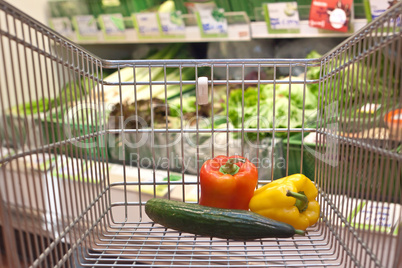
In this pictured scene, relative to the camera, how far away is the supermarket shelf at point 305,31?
5.42 ft

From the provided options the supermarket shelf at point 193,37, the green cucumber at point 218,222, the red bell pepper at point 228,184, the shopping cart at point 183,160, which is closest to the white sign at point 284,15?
the supermarket shelf at point 193,37

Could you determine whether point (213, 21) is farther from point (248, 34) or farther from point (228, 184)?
point (228, 184)

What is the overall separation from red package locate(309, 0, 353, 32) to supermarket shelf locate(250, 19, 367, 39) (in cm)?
3

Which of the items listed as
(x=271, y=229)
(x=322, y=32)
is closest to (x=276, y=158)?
(x=322, y=32)

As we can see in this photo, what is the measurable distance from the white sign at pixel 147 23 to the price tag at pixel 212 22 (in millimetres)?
285

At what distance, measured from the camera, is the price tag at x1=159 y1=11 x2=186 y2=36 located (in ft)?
6.70

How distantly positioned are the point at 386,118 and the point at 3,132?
1.90 ft

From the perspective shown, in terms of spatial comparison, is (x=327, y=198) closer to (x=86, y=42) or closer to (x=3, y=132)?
(x=3, y=132)

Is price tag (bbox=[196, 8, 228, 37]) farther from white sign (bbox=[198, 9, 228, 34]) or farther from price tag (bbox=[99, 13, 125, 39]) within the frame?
price tag (bbox=[99, 13, 125, 39])

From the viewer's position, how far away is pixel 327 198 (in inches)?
34.9

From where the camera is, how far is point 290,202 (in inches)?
33.5

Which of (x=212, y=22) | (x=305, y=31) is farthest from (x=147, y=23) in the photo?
(x=305, y=31)

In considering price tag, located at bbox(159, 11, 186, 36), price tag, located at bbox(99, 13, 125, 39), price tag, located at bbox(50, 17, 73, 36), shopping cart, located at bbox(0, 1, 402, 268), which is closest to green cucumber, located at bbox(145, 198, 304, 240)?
shopping cart, located at bbox(0, 1, 402, 268)

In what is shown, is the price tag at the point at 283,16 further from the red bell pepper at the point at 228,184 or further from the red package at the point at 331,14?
the red bell pepper at the point at 228,184
